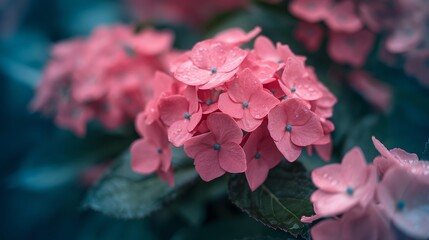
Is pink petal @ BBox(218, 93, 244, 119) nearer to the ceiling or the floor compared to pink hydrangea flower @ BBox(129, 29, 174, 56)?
nearer to the ceiling

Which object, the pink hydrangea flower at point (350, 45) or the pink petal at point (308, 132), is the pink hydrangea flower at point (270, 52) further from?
the pink hydrangea flower at point (350, 45)

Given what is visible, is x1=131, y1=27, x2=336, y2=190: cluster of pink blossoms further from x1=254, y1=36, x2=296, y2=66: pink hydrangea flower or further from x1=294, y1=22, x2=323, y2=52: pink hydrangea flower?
x1=294, y1=22, x2=323, y2=52: pink hydrangea flower

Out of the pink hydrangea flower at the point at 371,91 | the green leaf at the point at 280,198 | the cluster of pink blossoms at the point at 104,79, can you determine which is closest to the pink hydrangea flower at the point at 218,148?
the green leaf at the point at 280,198

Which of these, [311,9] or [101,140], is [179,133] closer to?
[311,9]

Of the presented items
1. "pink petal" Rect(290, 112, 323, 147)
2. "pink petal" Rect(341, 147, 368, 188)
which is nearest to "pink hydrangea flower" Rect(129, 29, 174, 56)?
"pink petal" Rect(290, 112, 323, 147)

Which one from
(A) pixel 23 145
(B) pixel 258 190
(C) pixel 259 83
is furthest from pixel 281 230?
(A) pixel 23 145

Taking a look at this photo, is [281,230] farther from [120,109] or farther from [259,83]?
[120,109]

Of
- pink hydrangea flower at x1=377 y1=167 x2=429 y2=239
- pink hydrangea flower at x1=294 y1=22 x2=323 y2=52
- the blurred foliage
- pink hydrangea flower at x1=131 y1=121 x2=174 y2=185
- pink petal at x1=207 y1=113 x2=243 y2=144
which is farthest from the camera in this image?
pink hydrangea flower at x1=294 y1=22 x2=323 y2=52
